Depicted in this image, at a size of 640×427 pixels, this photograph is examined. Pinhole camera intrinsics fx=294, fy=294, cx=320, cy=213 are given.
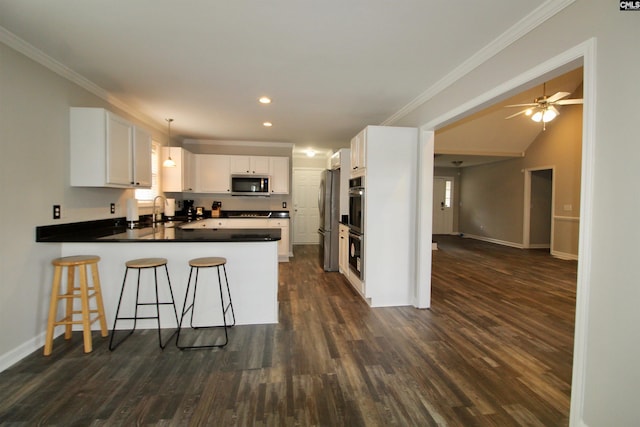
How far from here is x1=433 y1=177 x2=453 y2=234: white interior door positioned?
407 inches

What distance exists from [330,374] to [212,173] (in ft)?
15.7

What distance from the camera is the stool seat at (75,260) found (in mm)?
2398

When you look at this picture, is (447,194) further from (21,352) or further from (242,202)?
(21,352)

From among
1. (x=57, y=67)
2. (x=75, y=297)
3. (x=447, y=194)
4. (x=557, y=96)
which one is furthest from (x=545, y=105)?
(x=447, y=194)

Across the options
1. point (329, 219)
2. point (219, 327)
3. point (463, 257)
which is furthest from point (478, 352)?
point (463, 257)

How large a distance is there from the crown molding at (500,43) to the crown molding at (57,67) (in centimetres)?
359

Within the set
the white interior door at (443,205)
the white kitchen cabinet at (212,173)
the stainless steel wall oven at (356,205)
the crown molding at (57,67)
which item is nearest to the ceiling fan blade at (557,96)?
the stainless steel wall oven at (356,205)

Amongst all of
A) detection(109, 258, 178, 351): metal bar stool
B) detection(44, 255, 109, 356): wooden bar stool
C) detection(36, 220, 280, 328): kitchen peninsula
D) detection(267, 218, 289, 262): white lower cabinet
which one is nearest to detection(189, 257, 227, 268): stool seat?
detection(36, 220, 280, 328): kitchen peninsula

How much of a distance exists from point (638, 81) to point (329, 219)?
4.19 m

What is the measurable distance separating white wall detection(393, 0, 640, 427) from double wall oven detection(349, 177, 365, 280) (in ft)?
7.68

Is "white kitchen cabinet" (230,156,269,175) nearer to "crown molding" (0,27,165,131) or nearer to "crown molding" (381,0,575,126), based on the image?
"crown molding" (0,27,165,131)

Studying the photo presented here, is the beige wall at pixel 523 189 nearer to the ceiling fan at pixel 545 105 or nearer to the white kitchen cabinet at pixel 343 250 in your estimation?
the ceiling fan at pixel 545 105

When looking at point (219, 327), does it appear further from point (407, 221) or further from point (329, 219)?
point (329, 219)

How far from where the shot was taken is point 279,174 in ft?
20.1
